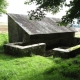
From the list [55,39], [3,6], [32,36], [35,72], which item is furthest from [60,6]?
[3,6]

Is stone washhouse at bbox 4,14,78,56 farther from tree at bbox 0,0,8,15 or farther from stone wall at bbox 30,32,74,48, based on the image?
tree at bbox 0,0,8,15

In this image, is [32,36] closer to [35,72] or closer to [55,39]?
[55,39]

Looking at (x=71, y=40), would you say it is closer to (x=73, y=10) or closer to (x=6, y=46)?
(x=6, y=46)

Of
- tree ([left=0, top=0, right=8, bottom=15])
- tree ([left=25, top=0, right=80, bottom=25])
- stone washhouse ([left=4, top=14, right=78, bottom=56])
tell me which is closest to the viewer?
tree ([left=25, top=0, right=80, bottom=25])

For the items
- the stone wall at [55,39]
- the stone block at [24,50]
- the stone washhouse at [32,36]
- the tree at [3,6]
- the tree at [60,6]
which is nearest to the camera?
the tree at [60,6]

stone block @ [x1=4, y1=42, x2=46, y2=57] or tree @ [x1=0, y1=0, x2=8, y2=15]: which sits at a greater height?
tree @ [x1=0, y1=0, x2=8, y2=15]

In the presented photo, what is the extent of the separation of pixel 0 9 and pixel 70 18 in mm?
17927

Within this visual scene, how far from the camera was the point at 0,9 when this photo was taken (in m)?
23.9

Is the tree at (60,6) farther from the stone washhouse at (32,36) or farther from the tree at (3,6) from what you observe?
the tree at (3,6)

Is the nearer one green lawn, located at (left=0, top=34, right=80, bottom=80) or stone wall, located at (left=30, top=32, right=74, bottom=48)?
green lawn, located at (left=0, top=34, right=80, bottom=80)

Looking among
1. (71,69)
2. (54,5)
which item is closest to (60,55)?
(71,69)

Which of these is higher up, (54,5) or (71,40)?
(54,5)

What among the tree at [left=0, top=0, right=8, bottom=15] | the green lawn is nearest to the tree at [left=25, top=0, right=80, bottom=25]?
the green lawn

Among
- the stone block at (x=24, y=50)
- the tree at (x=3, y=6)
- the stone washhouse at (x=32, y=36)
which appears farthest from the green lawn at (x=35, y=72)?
the tree at (x=3, y=6)
